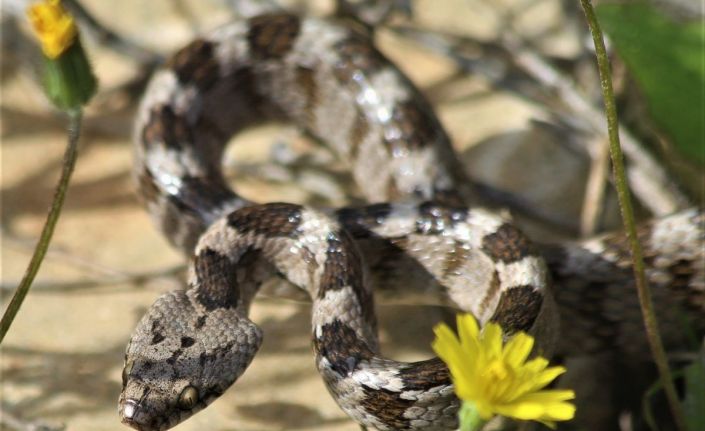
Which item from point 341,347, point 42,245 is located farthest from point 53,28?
point 341,347

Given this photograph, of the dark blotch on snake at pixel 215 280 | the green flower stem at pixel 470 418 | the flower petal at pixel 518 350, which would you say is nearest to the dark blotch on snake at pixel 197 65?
the dark blotch on snake at pixel 215 280

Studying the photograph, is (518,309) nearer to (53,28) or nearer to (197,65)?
(53,28)

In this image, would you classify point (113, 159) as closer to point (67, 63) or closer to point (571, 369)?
point (67, 63)

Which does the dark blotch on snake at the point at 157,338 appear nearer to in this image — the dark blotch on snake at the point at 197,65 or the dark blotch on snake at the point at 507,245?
the dark blotch on snake at the point at 507,245

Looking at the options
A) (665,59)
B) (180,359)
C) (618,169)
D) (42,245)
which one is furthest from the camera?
(665,59)

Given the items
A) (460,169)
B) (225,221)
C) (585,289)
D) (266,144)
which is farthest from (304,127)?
(585,289)
